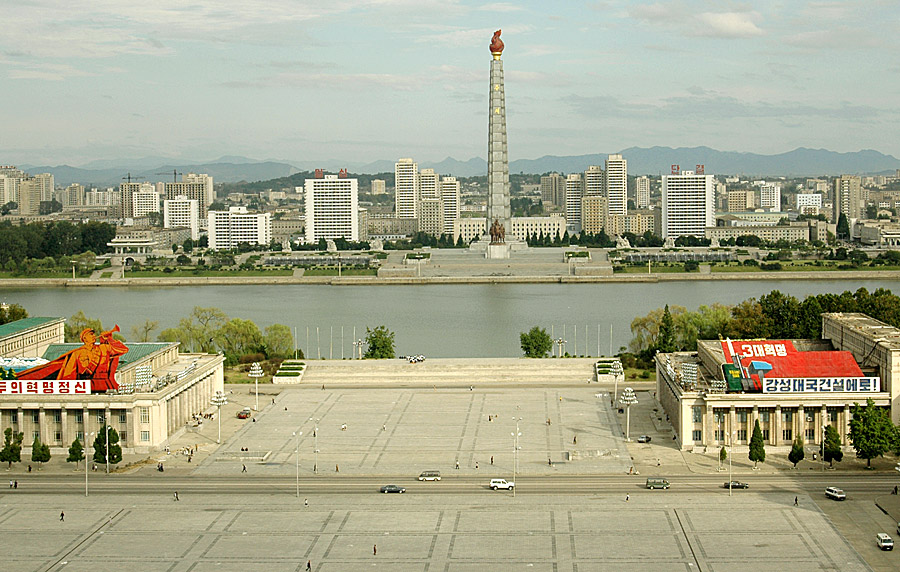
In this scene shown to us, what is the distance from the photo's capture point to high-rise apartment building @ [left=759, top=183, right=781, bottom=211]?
497 ft

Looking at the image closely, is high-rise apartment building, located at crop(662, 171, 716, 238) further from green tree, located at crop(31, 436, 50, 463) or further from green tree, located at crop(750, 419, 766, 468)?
green tree, located at crop(31, 436, 50, 463)

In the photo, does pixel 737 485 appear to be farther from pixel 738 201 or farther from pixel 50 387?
pixel 738 201

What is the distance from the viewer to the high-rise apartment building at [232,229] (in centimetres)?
9769

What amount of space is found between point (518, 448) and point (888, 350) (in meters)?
8.56

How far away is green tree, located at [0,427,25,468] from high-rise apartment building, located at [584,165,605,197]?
322 feet

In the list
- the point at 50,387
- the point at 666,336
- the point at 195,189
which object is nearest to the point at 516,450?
Answer: the point at 50,387

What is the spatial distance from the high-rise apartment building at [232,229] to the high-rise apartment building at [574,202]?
32.4 m

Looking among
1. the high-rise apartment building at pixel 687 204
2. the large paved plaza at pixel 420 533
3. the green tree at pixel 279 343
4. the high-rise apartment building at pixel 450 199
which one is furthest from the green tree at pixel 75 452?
the high-rise apartment building at pixel 450 199

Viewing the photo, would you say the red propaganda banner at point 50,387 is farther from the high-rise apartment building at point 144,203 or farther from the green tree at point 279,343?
the high-rise apartment building at point 144,203

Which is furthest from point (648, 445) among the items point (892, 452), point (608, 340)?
point (608, 340)

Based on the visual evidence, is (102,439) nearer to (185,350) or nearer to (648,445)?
(648,445)

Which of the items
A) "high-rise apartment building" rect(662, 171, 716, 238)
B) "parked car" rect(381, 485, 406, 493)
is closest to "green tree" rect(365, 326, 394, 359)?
"parked car" rect(381, 485, 406, 493)

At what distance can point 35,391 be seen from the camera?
86.3 feet

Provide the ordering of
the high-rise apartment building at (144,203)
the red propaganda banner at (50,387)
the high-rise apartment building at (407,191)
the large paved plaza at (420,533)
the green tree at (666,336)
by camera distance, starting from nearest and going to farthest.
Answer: the large paved plaza at (420,533) → the red propaganda banner at (50,387) → the green tree at (666,336) → the high-rise apartment building at (407,191) → the high-rise apartment building at (144,203)
